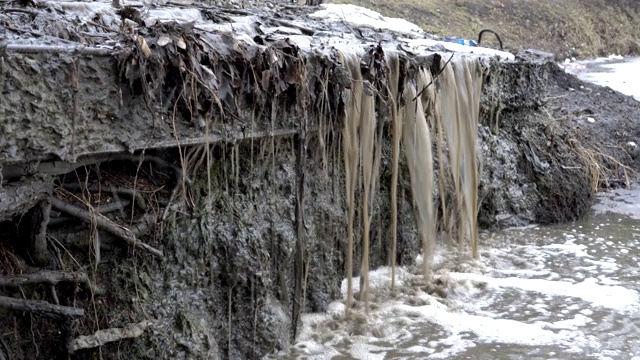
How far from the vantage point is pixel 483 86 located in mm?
7898

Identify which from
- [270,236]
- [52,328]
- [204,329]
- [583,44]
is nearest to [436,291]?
[270,236]

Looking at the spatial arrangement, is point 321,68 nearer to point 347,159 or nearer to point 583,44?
point 347,159

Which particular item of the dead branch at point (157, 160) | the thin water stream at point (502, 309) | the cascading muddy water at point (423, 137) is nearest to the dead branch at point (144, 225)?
the dead branch at point (157, 160)

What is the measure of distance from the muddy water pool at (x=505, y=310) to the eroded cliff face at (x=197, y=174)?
0.32 meters

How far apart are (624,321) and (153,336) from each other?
360 centimetres

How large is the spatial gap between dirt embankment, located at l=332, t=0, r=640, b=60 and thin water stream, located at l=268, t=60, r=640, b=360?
15257mm

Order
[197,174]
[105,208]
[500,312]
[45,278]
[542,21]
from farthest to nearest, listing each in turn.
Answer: [542,21] → [500,312] → [197,174] → [105,208] → [45,278]

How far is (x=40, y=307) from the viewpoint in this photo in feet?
12.1

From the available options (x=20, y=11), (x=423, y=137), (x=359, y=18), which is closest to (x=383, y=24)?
(x=359, y=18)

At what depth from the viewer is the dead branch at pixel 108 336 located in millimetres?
3842

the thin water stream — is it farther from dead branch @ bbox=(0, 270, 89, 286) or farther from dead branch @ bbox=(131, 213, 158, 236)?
dead branch @ bbox=(0, 270, 89, 286)

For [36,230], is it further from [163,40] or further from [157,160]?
[163,40]

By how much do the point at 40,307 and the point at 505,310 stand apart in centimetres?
364

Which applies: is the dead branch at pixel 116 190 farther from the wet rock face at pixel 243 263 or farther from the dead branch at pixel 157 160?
the wet rock face at pixel 243 263
